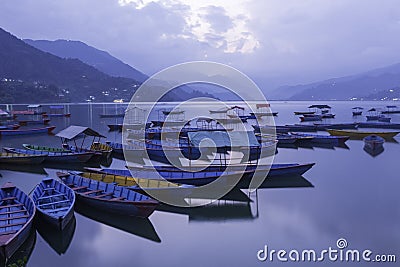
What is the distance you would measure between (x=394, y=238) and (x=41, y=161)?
13736 millimetres

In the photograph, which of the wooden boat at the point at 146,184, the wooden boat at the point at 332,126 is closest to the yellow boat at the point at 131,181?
the wooden boat at the point at 146,184

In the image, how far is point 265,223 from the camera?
350 inches

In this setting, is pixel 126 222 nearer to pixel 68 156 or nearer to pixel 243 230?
pixel 243 230

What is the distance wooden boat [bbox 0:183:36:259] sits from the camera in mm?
5875

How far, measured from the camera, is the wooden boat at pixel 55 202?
23.6 ft

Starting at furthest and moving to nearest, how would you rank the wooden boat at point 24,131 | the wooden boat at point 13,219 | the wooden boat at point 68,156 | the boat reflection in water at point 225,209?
the wooden boat at point 24,131 → the wooden boat at point 68,156 → the boat reflection in water at point 225,209 → the wooden boat at point 13,219

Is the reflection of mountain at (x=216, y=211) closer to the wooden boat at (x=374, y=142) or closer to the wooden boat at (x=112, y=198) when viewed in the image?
the wooden boat at (x=112, y=198)

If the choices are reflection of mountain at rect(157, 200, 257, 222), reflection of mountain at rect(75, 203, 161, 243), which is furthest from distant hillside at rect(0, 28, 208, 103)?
reflection of mountain at rect(157, 200, 257, 222)

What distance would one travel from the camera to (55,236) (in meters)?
7.47

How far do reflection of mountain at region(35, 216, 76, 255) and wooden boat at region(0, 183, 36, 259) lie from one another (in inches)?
16.9

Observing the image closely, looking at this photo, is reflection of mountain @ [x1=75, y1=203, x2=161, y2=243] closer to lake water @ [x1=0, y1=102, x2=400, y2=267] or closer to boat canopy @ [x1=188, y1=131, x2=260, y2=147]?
lake water @ [x1=0, y1=102, x2=400, y2=267]

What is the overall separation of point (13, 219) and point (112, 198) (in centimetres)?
236

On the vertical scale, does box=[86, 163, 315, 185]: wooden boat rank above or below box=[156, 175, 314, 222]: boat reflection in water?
above

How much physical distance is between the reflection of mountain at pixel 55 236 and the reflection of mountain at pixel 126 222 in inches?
39.8
